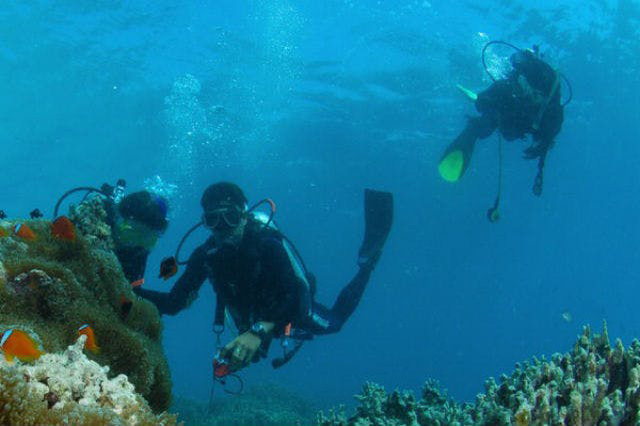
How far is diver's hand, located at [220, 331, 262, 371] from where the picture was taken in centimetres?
480

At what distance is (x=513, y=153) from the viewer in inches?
1326

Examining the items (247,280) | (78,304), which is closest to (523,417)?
(78,304)

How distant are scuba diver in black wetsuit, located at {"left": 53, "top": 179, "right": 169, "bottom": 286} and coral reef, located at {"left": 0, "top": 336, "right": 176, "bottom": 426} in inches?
114

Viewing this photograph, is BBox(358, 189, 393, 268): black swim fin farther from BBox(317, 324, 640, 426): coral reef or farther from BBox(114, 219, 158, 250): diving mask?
BBox(114, 219, 158, 250): diving mask

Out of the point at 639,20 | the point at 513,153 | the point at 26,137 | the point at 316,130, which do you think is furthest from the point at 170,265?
the point at 26,137

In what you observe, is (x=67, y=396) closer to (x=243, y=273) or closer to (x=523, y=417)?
(x=523, y=417)

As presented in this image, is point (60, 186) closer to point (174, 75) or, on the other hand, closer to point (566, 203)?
point (174, 75)

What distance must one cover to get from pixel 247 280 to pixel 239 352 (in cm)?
168

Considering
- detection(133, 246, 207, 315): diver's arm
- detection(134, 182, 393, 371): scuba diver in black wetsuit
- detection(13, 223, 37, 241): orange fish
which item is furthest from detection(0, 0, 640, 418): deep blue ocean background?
detection(13, 223, 37, 241): orange fish

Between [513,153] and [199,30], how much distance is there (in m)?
23.9

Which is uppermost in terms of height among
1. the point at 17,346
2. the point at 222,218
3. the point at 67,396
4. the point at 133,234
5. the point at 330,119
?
the point at 330,119

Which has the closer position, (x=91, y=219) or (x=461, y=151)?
(x=91, y=219)

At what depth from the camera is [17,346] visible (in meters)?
2.44

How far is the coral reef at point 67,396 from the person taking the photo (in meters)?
1.81
